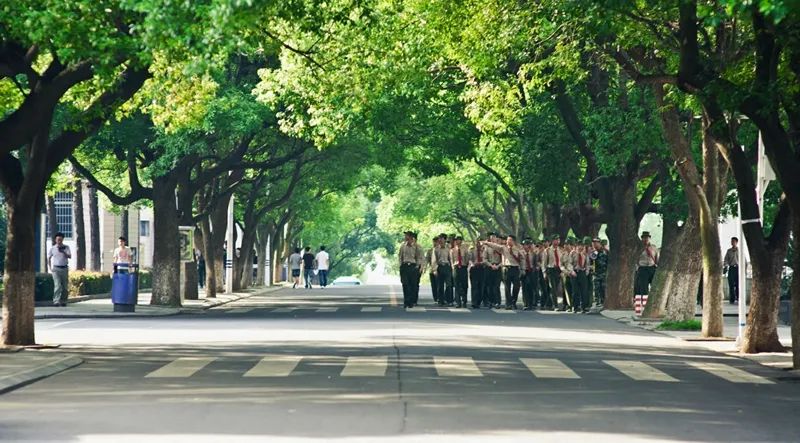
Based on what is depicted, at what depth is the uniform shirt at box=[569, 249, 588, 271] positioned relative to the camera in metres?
40.2

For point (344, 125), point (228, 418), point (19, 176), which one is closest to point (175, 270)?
point (344, 125)

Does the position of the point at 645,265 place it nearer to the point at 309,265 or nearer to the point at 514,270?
the point at 514,270

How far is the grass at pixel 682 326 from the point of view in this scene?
99.7 ft

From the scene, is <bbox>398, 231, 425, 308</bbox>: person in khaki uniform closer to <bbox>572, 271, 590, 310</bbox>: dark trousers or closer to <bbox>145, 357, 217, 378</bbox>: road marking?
<bbox>572, 271, 590, 310</bbox>: dark trousers

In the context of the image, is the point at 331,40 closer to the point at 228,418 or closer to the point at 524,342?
the point at 524,342

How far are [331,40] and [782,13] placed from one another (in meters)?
17.7

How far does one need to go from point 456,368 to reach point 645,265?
72.4 ft

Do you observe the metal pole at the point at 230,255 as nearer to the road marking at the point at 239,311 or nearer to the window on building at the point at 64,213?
the road marking at the point at 239,311

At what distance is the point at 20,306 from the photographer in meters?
23.5

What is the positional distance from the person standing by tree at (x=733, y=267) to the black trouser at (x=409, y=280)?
1011cm

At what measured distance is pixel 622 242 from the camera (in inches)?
1596

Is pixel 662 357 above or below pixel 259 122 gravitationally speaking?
below

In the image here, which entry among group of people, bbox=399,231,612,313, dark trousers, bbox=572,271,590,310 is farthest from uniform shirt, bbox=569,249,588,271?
dark trousers, bbox=572,271,590,310

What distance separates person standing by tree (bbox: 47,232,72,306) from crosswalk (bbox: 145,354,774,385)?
19.1 meters
